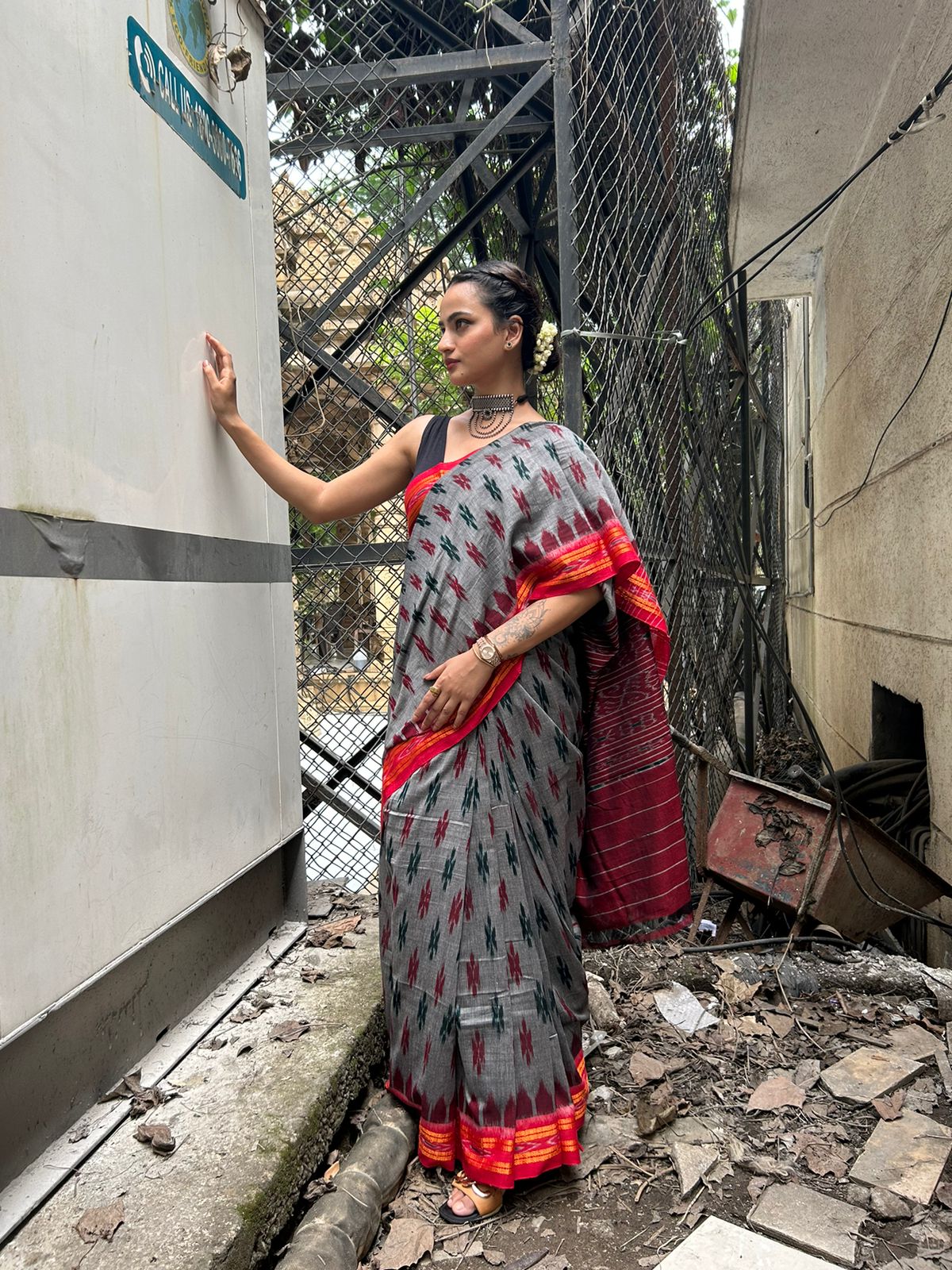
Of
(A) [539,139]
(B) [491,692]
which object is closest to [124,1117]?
(B) [491,692]

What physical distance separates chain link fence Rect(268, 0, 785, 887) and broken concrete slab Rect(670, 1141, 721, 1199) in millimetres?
1847

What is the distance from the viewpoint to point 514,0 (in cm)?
369

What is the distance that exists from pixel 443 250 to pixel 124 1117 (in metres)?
3.14

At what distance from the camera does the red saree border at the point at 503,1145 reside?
6.61ft

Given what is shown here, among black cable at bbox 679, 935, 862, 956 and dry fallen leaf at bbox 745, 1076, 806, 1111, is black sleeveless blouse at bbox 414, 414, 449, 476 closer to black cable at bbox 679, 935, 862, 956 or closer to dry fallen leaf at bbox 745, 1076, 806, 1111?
dry fallen leaf at bbox 745, 1076, 806, 1111

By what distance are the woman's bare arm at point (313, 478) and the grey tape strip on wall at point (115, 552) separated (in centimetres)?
23

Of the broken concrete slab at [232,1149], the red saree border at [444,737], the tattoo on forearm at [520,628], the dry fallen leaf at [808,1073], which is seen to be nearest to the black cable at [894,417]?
the tattoo on forearm at [520,628]

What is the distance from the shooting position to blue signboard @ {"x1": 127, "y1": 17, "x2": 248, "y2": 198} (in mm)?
2012

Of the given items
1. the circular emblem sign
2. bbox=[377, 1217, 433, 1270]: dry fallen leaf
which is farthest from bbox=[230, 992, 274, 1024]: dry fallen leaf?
the circular emblem sign

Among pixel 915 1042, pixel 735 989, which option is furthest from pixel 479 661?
pixel 915 1042

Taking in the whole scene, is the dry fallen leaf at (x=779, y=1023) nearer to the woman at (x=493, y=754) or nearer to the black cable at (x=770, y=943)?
the black cable at (x=770, y=943)

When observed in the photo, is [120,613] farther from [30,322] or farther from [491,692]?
[491,692]

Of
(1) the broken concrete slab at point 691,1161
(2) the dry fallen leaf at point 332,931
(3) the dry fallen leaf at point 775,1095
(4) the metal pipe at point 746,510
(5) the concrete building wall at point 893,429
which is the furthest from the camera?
(4) the metal pipe at point 746,510

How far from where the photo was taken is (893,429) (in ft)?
13.5
